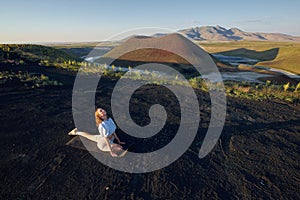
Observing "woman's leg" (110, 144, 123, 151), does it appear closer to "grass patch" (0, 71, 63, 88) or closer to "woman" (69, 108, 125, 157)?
"woman" (69, 108, 125, 157)

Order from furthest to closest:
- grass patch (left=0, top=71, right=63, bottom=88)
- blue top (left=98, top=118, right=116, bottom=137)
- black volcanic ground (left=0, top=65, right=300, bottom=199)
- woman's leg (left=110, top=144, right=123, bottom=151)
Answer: grass patch (left=0, top=71, right=63, bottom=88) < woman's leg (left=110, top=144, right=123, bottom=151) < blue top (left=98, top=118, right=116, bottom=137) < black volcanic ground (left=0, top=65, right=300, bottom=199)

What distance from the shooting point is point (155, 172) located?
5.85 m

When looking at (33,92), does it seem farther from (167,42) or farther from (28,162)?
(167,42)

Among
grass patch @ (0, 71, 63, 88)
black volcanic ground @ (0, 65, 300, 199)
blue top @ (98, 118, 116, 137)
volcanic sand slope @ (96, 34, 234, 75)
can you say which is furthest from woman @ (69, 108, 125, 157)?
volcanic sand slope @ (96, 34, 234, 75)

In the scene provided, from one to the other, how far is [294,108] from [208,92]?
4.55 metres

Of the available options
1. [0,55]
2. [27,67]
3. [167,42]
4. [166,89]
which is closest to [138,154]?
[166,89]

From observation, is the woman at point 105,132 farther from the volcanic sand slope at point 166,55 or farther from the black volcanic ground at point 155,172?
the volcanic sand slope at point 166,55

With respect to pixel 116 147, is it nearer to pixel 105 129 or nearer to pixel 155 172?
pixel 105 129

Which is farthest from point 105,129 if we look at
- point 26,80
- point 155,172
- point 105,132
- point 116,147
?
point 26,80

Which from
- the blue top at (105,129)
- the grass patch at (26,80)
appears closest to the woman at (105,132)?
the blue top at (105,129)

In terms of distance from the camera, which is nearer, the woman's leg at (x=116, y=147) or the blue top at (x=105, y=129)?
the blue top at (x=105, y=129)

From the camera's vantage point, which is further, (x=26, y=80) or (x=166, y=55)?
(x=166, y=55)

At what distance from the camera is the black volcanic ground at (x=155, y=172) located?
5.12 m

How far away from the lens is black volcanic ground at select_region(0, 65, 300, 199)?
5.12 metres
